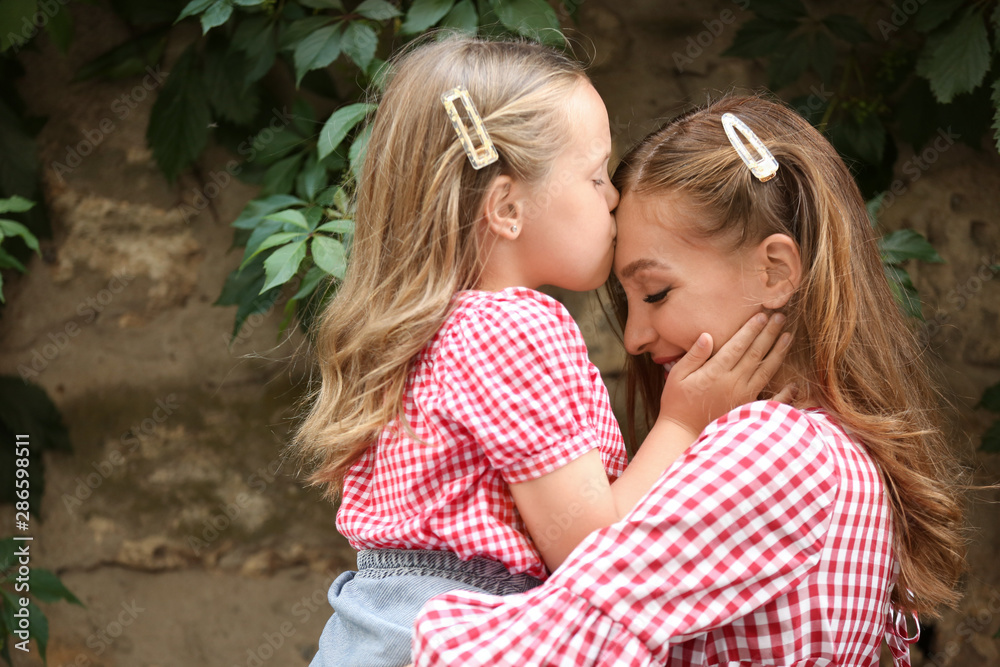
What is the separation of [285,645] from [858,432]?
1.49m

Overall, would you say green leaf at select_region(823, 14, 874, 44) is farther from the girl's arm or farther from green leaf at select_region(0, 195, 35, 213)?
green leaf at select_region(0, 195, 35, 213)

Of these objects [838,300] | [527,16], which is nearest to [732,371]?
[838,300]

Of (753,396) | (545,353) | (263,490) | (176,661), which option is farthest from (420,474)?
(176,661)

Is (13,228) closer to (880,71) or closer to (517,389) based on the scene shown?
(517,389)

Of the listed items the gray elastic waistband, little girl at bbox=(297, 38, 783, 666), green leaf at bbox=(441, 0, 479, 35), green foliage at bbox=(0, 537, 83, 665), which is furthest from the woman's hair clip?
green foliage at bbox=(0, 537, 83, 665)

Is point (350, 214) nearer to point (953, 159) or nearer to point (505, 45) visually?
point (505, 45)

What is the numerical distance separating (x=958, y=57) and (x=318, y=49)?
1161mm

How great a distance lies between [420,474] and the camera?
1.01 m

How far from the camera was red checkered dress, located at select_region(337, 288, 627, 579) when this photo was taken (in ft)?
3.09

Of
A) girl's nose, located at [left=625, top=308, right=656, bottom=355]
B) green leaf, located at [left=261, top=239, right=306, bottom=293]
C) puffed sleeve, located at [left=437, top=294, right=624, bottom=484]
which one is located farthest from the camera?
green leaf, located at [left=261, top=239, right=306, bottom=293]

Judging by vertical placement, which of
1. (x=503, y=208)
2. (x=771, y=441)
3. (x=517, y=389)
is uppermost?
(x=503, y=208)

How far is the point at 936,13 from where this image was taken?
1.47m

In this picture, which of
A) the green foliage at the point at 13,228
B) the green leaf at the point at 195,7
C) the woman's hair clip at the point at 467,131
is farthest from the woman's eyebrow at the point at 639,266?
the green foliage at the point at 13,228

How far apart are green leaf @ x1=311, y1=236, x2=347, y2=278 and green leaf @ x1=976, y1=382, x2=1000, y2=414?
1.26 meters
